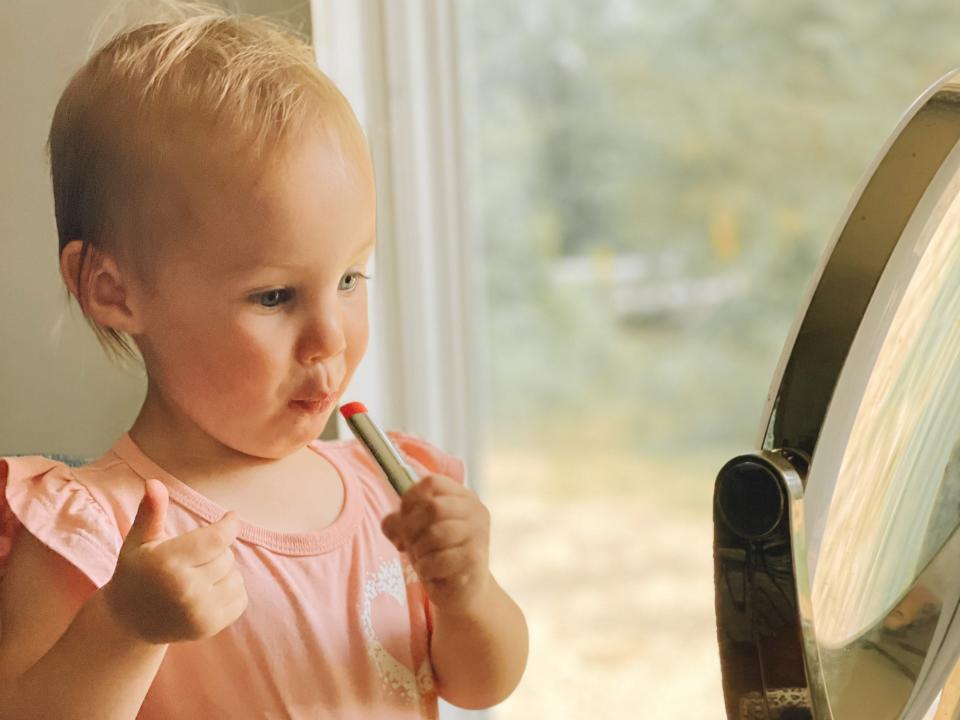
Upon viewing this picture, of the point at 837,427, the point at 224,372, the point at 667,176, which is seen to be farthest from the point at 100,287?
the point at 667,176

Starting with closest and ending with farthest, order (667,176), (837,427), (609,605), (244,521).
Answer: (837,427) < (244,521) < (609,605) < (667,176)

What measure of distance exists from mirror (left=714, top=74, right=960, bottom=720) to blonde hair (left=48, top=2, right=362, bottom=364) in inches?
9.2

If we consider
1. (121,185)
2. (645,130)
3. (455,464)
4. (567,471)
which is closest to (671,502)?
(567,471)

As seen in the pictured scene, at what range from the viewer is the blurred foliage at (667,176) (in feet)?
9.06

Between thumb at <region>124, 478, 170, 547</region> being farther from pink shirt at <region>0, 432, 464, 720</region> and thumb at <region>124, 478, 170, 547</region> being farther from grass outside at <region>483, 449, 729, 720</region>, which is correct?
grass outside at <region>483, 449, 729, 720</region>

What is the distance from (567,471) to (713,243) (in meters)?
0.69

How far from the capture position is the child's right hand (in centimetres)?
46

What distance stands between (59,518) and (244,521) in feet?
0.28

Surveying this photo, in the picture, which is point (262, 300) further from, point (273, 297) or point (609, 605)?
point (609, 605)

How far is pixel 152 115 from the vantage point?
50 cm

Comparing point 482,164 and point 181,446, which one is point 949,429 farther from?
point 482,164

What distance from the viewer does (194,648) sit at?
0.52 meters

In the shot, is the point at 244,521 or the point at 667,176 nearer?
the point at 244,521

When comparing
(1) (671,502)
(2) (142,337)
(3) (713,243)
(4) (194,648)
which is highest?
(2) (142,337)
